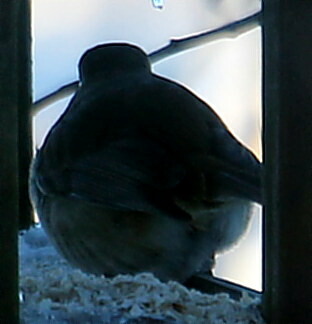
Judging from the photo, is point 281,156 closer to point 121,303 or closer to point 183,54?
point 121,303

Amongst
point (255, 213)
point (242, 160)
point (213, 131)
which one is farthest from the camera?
point (255, 213)

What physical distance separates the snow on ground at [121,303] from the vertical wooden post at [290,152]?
7cm

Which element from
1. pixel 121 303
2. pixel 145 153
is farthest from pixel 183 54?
pixel 121 303

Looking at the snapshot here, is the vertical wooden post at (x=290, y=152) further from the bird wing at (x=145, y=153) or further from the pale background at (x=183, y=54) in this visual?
the pale background at (x=183, y=54)

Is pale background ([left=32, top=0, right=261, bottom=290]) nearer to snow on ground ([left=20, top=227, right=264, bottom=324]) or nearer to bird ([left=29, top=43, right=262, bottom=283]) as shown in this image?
bird ([left=29, top=43, right=262, bottom=283])

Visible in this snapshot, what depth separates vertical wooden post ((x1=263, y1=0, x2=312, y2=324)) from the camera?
0.85 m

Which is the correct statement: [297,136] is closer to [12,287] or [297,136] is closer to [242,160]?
[12,287]

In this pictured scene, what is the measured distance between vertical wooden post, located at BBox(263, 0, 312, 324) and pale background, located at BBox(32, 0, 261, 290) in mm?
780

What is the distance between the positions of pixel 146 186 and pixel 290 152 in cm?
65

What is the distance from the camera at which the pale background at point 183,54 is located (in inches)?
70.2

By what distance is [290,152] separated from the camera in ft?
2.81

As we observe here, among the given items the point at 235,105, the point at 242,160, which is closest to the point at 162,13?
the point at 235,105

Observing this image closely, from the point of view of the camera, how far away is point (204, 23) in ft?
6.43

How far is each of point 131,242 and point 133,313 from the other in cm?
63
